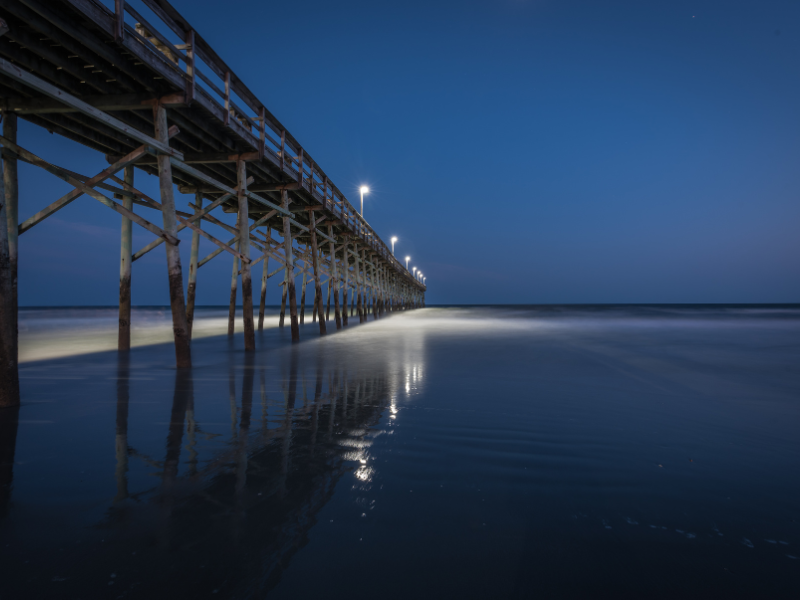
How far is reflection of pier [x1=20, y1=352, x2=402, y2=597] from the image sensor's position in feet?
6.14

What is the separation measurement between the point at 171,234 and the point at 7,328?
3.42m

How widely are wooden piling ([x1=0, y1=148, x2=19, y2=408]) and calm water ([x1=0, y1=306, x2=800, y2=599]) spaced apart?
0.88ft

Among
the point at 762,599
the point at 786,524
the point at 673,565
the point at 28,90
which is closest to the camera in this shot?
the point at 762,599

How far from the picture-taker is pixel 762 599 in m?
1.75

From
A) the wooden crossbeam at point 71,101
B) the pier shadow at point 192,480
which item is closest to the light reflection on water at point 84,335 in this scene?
the pier shadow at point 192,480

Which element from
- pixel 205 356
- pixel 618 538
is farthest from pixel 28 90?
pixel 618 538

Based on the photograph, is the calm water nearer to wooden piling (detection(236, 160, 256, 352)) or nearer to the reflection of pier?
the reflection of pier

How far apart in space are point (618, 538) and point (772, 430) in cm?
342

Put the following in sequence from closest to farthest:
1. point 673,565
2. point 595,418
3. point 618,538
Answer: point 673,565, point 618,538, point 595,418

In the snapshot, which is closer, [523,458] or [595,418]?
[523,458]

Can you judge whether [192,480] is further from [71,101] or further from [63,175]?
[63,175]

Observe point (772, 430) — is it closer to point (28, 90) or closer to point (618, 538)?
point (618, 538)

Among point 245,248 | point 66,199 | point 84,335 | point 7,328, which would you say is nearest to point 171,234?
point 66,199

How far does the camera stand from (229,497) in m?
2.58
